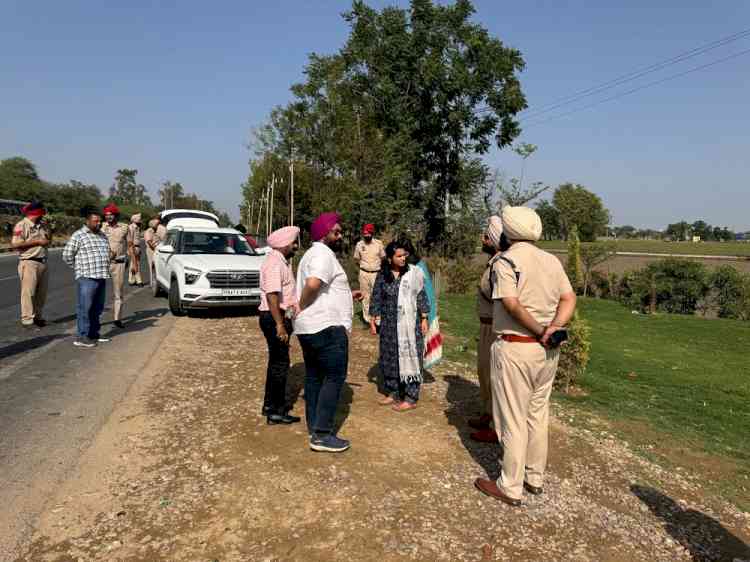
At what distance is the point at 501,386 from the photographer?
358cm

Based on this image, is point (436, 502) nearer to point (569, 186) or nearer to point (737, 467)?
point (737, 467)

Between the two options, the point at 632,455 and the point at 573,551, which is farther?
the point at 632,455

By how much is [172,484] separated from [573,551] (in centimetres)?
263

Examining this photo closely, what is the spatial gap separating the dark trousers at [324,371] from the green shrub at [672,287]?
18.1 metres

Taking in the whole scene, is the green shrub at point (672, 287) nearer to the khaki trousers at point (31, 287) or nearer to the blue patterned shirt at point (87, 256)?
the blue patterned shirt at point (87, 256)

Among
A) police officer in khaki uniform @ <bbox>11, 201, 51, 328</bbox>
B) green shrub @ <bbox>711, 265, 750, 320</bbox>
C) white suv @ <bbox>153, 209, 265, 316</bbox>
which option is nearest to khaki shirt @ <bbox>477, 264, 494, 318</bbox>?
white suv @ <bbox>153, 209, 265, 316</bbox>

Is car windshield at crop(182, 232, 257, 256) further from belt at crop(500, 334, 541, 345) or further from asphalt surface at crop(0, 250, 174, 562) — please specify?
belt at crop(500, 334, 541, 345)

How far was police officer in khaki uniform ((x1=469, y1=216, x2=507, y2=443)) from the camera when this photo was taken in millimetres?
4387

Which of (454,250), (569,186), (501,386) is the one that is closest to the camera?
(501,386)

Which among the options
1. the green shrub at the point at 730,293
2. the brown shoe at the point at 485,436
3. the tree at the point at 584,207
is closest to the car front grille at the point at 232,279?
the brown shoe at the point at 485,436

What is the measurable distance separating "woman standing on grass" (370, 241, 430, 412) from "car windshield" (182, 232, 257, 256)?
6.17m

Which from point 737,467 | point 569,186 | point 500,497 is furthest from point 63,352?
point 569,186

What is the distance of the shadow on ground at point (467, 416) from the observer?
4.36 m

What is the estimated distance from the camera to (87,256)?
7.45 meters
